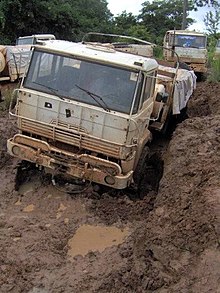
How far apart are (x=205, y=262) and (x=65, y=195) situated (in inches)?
134

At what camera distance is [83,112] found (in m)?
7.66

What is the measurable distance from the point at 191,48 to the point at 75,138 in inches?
678

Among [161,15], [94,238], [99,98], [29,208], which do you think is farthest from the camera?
[161,15]

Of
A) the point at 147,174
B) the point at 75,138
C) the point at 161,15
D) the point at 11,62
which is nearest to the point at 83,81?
the point at 75,138

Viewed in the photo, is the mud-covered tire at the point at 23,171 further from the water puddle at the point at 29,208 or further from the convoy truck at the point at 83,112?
the water puddle at the point at 29,208

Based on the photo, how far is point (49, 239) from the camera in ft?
21.8

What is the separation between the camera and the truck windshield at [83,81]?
774 cm

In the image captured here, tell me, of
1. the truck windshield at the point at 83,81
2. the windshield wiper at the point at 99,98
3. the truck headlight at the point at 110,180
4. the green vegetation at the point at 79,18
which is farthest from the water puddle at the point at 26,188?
the green vegetation at the point at 79,18

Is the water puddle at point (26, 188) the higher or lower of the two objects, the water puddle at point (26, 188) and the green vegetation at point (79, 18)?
the lower

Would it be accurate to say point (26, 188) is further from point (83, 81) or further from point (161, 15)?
point (161, 15)

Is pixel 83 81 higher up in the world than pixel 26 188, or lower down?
higher up

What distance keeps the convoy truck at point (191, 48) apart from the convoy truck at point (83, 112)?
50.8 feet

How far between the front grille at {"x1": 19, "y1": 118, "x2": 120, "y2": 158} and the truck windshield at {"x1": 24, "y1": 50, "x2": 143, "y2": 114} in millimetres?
525

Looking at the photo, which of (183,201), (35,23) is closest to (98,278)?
(183,201)
